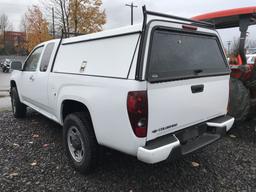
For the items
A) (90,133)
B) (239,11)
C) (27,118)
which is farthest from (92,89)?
(27,118)

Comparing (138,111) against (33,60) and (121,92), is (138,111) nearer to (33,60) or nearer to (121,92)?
(121,92)

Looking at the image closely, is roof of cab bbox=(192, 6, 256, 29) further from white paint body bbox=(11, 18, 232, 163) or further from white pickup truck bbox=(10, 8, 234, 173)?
white paint body bbox=(11, 18, 232, 163)

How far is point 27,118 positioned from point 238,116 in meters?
5.00

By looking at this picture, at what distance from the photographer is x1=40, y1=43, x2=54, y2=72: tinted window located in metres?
4.58

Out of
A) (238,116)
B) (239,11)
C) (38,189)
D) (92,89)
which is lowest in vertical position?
(38,189)

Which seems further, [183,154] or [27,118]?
[27,118]

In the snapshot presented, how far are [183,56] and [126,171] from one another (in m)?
1.78

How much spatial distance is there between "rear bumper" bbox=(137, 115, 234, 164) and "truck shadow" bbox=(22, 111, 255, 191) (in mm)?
543

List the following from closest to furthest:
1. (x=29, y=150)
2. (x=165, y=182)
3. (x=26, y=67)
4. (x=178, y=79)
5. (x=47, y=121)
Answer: (x=178, y=79)
(x=165, y=182)
(x=29, y=150)
(x=26, y=67)
(x=47, y=121)

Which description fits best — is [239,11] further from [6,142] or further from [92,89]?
[6,142]

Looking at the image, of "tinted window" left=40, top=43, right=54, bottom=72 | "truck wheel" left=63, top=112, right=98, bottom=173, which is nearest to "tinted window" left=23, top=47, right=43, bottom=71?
"tinted window" left=40, top=43, right=54, bottom=72

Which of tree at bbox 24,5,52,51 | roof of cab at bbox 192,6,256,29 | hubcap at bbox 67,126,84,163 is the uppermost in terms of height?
tree at bbox 24,5,52,51

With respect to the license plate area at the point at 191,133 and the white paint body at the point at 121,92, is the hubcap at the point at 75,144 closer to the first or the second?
the white paint body at the point at 121,92

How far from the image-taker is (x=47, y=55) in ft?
15.4
